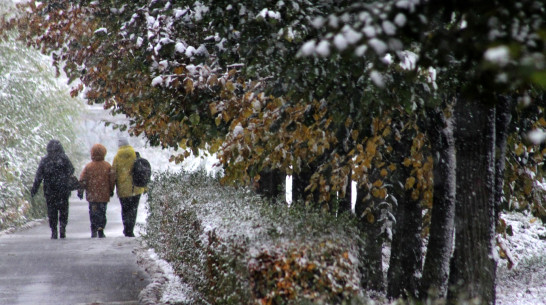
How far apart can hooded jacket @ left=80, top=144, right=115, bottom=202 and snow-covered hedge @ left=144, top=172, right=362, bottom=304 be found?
20.7ft

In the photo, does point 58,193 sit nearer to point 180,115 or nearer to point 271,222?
point 180,115

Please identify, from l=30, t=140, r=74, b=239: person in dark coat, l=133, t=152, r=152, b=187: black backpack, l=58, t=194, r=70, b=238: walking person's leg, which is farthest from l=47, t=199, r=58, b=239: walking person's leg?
l=133, t=152, r=152, b=187: black backpack

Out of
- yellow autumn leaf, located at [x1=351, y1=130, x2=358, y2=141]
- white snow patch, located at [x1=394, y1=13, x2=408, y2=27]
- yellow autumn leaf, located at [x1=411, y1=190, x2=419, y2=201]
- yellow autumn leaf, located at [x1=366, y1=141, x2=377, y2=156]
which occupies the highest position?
white snow patch, located at [x1=394, y1=13, x2=408, y2=27]

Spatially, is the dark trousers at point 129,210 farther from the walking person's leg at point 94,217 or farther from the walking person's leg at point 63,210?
the walking person's leg at point 63,210

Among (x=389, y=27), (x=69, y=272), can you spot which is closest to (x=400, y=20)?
(x=389, y=27)

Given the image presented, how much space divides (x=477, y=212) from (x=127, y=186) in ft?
28.4

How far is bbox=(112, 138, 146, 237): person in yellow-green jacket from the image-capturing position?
12.9 m

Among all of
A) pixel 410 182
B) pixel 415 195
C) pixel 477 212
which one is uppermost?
pixel 410 182

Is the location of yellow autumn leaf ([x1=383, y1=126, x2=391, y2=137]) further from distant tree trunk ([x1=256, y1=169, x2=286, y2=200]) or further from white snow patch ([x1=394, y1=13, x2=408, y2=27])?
distant tree trunk ([x1=256, y1=169, x2=286, y2=200])

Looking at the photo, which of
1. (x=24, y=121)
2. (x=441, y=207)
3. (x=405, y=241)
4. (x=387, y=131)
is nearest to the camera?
(x=441, y=207)

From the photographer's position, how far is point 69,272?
8820 mm

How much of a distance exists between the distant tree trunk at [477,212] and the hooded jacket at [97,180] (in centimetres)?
881

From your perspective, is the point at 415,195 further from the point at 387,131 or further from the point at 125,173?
the point at 125,173

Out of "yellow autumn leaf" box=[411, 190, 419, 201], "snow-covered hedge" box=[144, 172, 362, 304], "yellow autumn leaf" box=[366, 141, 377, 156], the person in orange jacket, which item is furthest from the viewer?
the person in orange jacket
